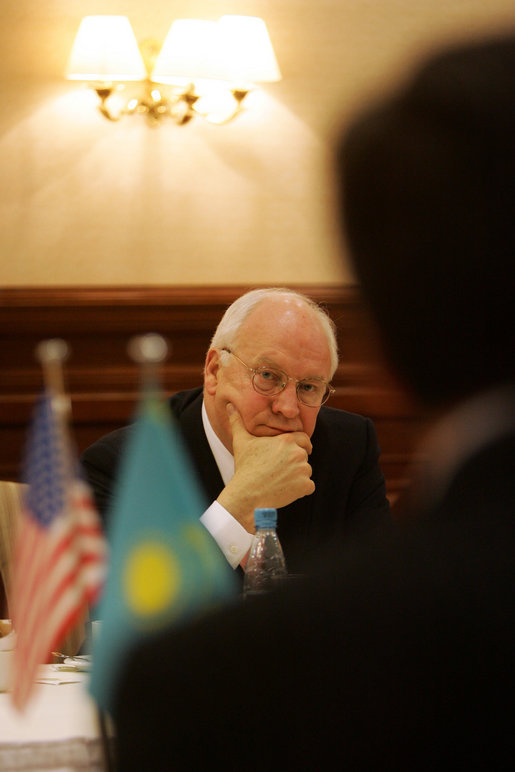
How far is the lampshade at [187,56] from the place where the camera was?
3.63m

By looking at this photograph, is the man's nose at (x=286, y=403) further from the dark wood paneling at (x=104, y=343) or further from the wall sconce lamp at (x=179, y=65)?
the wall sconce lamp at (x=179, y=65)

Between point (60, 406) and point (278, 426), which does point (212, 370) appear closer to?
point (278, 426)

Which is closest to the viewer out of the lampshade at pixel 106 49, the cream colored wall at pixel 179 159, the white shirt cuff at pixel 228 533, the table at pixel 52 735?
the table at pixel 52 735

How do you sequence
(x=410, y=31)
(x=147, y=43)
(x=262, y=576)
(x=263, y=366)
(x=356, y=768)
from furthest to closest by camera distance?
(x=410, y=31), (x=147, y=43), (x=263, y=366), (x=262, y=576), (x=356, y=768)

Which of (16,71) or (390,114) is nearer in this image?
(390,114)

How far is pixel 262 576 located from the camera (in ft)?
6.51

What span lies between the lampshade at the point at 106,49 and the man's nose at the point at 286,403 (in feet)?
5.38

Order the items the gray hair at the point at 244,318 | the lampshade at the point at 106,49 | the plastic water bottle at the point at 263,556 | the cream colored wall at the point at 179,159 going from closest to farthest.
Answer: the plastic water bottle at the point at 263,556 < the gray hair at the point at 244,318 < the lampshade at the point at 106,49 < the cream colored wall at the point at 179,159

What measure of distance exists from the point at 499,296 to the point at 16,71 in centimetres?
340

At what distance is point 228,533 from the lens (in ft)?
7.22

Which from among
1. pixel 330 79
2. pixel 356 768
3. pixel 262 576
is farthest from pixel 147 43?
pixel 356 768

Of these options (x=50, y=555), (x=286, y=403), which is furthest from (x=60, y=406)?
(x=286, y=403)

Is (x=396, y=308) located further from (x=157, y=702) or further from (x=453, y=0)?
(x=453, y=0)

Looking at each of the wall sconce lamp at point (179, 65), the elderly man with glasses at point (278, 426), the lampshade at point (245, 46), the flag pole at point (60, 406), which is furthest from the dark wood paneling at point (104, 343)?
the flag pole at point (60, 406)
